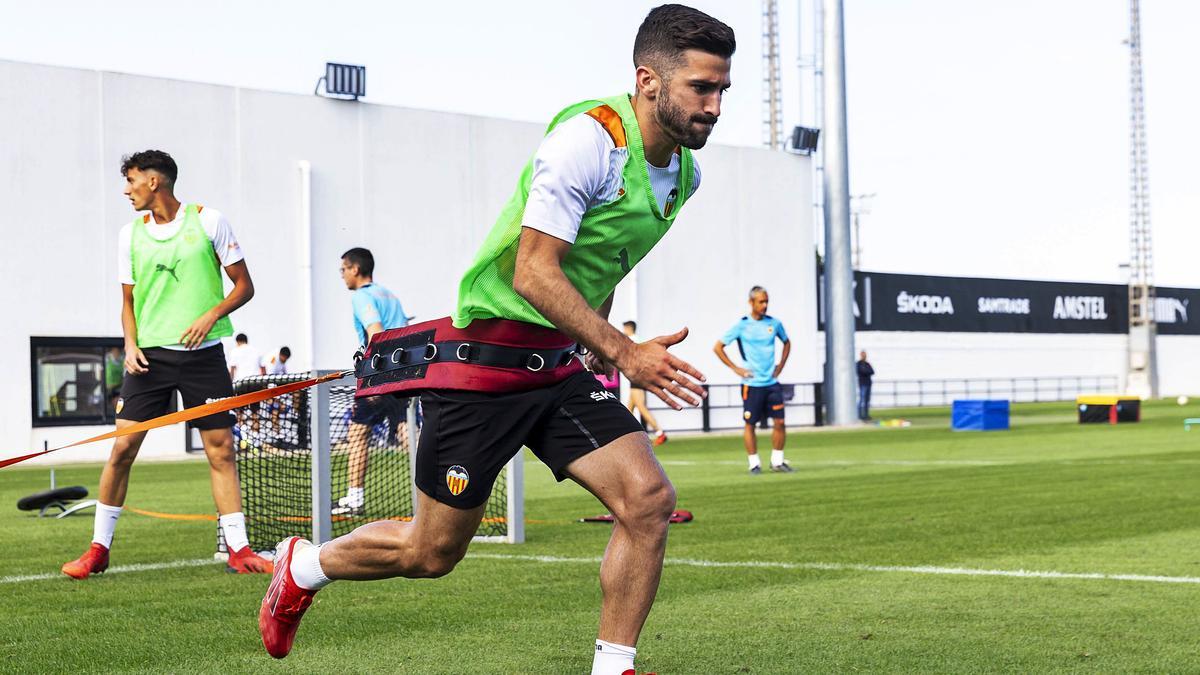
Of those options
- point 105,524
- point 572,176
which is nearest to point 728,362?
point 105,524

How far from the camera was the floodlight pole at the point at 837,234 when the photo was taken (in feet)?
114

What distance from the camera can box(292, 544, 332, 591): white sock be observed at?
488 centimetres

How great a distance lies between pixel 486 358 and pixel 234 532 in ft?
13.1

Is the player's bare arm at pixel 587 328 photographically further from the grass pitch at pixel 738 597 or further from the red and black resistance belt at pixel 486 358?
the grass pitch at pixel 738 597

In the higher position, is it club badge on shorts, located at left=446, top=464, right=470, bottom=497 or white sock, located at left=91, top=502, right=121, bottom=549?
club badge on shorts, located at left=446, top=464, right=470, bottom=497

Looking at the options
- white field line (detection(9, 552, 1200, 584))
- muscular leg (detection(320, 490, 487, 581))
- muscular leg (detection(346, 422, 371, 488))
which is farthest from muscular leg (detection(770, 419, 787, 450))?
muscular leg (detection(320, 490, 487, 581))

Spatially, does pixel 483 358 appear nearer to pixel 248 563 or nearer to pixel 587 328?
pixel 587 328

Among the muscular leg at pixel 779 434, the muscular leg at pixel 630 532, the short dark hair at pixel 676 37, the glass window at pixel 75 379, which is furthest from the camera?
the glass window at pixel 75 379

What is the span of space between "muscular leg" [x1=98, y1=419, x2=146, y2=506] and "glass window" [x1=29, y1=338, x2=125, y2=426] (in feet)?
65.0

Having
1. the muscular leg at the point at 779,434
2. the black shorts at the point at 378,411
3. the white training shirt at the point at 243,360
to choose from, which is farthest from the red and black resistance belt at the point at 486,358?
the white training shirt at the point at 243,360

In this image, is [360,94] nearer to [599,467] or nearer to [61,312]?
[61,312]

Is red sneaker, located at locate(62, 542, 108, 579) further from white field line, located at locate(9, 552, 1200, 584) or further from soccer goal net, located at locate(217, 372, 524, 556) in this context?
soccer goal net, located at locate(217, 372, 524, 556)

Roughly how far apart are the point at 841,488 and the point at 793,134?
84.9ft

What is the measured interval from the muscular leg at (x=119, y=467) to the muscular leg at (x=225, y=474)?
1.17 ft
